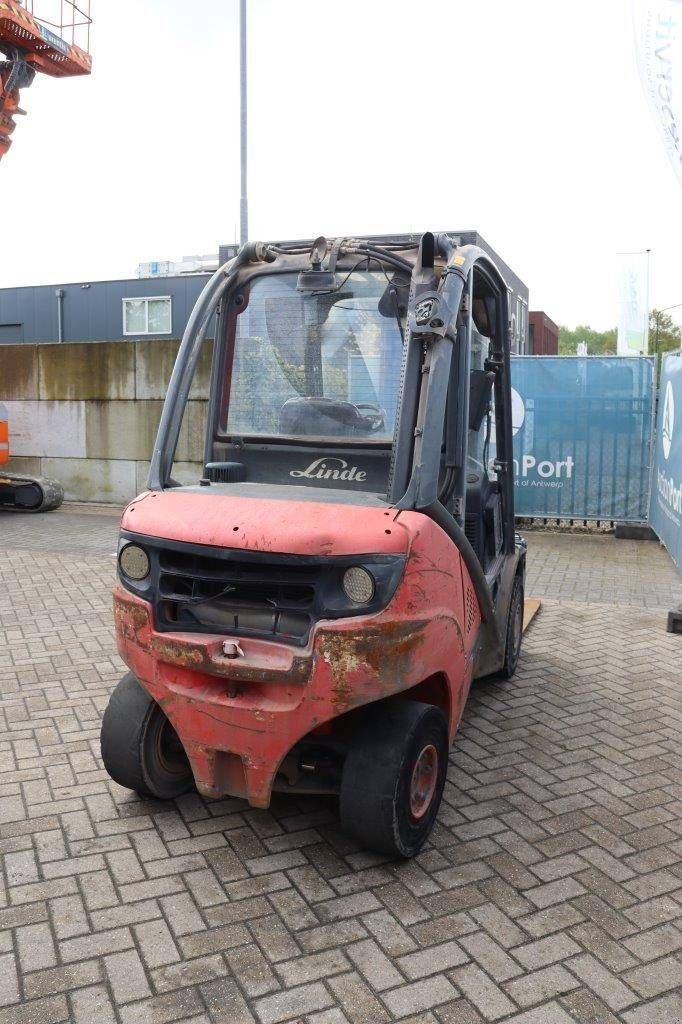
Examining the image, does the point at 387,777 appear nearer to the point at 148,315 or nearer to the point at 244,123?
the point at 244,123

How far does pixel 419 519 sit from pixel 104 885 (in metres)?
1.89

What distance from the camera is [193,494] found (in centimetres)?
377

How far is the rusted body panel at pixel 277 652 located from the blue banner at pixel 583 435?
330 inches

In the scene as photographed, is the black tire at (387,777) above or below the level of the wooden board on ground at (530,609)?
above

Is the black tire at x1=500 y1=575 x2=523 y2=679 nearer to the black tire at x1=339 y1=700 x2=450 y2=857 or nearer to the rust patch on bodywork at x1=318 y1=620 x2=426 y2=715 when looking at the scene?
the black tire at x1=339 y1=700 x2=450 y2=857

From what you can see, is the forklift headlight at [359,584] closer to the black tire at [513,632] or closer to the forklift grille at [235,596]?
the forklift grille at [235,596]

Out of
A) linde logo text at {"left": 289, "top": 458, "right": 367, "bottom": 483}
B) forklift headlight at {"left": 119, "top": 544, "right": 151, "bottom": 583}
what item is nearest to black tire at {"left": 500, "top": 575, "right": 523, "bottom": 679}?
linde logo text at {"left": 289, "top": 458, "right": 367, "bottom": 483}

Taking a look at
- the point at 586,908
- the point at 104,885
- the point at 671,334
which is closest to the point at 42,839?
the point at 104,885

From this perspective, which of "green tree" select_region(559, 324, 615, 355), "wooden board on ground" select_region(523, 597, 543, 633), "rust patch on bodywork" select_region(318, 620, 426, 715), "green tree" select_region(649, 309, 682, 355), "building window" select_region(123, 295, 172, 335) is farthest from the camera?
"green tree" select_region(559, 324, 615, 355)

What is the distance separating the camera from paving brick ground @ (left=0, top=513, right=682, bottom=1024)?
9.28 feet

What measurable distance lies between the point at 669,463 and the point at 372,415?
272 inches

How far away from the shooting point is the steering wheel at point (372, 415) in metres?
3.99

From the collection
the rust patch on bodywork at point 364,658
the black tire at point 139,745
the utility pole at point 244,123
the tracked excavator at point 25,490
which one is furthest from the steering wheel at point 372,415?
the utility pole at point 244,123

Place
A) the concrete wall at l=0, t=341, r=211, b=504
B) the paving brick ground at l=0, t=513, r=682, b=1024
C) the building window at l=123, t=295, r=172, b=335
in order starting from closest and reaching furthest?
1. the paving brick ground at l=0, t=513, r=682, b=1024
2. the concrete wall at l=0, t=341, r=211, b=504
3. the building window at l=123, t=295, r=172, b=335
